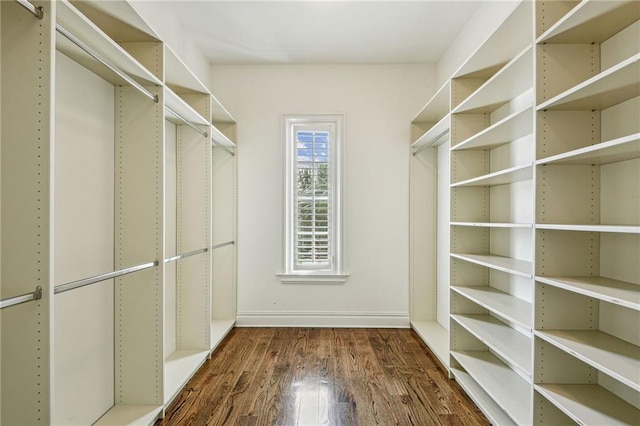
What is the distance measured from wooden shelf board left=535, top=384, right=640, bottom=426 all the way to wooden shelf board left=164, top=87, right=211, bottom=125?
2513mm

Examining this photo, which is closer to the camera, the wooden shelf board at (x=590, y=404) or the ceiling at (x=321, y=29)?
the wooden shelf board at (x=590, y=404)

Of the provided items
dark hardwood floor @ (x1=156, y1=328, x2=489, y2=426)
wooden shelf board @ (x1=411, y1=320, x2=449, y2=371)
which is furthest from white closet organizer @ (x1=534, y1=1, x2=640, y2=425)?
wooden shelf board @ (x1=411, y1=320, x2=449, y2=371)

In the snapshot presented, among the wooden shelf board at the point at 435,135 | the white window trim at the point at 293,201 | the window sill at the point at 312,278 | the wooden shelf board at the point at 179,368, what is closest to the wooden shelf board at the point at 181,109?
the white window trim at the point at 293,201

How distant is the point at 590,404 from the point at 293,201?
9.71ft

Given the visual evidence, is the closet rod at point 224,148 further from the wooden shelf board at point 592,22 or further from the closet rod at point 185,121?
the wooden shelf board at point 592,22

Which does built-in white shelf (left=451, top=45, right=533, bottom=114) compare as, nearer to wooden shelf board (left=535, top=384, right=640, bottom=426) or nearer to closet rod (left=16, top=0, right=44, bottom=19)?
wooden shelf board (left=535, top=384, right=640, bottom=426)

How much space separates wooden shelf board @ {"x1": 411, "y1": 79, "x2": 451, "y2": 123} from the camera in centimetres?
278

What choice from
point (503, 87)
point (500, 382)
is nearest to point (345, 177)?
point (503, 87)

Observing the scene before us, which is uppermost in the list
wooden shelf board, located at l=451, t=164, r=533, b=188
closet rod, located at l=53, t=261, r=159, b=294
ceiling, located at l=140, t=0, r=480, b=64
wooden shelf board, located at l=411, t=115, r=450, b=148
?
ceiling, located at l=140, t=0, r=480, b=64

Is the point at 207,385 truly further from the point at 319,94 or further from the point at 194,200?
the point at 319,94

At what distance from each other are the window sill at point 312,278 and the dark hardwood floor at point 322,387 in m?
0.61

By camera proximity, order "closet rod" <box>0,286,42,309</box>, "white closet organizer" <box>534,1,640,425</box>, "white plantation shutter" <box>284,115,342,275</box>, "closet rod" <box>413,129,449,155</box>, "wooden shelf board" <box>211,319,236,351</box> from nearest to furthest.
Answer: "closet rod" <box>0,286,42,309</box> < "white closet organizer" <box>534,1,640,425</box> < "wooden shelf board" <box>211,319,236,351</box> < "closet rod" <box>413,129,449,155</box> < "white plantation shutter" <box>284,115,342,275</box>

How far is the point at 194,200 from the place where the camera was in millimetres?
2928

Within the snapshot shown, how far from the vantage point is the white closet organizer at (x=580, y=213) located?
1434mm
